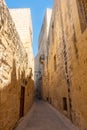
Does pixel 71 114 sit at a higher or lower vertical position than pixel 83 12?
lower

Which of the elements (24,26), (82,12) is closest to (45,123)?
(82,12)

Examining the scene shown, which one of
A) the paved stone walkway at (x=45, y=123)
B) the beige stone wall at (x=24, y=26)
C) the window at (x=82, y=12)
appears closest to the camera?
the window at (x=82, y=12)

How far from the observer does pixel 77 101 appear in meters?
4.53

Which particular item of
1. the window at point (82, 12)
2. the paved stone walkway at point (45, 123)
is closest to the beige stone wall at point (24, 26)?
the paved stone walkway at point (45, 123)

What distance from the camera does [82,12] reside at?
425 centimetres

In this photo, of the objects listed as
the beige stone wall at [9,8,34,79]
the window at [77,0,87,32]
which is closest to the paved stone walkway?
the window at [77,0,87,32]

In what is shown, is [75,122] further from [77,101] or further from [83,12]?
[83,12]

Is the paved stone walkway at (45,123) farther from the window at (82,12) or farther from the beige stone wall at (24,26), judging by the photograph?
the beige stone wall at (24,26)

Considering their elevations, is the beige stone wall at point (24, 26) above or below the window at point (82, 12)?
above

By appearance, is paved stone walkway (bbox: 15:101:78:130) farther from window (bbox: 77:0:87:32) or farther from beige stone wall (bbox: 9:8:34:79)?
beige stone wall (bbox: 9:8:34:79)

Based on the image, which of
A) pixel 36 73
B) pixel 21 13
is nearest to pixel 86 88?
pixel 21 13

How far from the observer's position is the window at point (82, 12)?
13.3ft

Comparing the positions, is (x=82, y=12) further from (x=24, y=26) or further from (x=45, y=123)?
(x=24, y=26)

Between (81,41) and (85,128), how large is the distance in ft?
8.23
